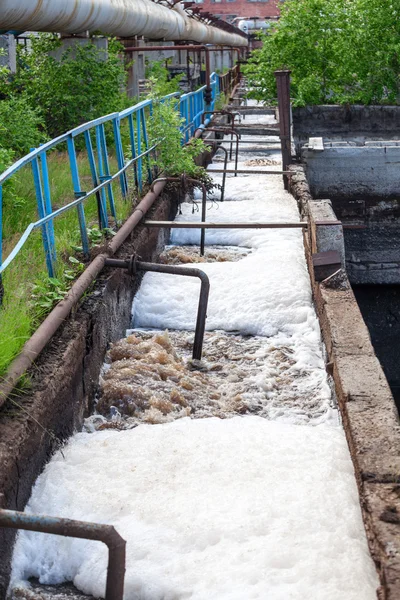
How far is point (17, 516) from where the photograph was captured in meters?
3.21

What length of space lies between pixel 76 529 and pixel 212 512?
1.21m

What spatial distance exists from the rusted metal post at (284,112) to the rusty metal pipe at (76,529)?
10.6 m

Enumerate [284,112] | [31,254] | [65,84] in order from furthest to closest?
[284,112] < [65,84] < [31,254]

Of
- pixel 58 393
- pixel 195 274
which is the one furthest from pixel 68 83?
pixel 58 393

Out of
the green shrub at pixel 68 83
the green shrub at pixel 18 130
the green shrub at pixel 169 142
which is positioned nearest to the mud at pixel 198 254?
the green shrub at pixel 169 142

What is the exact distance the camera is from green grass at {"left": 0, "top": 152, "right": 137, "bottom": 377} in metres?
4.75

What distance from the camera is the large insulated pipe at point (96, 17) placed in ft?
33.6

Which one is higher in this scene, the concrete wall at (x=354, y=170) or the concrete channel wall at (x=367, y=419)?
the concrete channel wall at (x=367, y=419)

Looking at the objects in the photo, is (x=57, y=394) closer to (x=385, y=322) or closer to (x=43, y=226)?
(x=43, y=226)

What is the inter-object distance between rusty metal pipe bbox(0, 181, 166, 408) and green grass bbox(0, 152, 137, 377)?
52 millimetres

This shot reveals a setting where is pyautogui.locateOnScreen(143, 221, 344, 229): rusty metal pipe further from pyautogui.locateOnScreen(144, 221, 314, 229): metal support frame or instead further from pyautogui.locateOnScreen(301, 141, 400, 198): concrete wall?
pyautogui.locateOnScreen(301, 141, 400, 198): concrete wall

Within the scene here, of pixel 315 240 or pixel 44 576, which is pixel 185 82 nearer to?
pixel 315 240

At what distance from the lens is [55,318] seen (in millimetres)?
5168

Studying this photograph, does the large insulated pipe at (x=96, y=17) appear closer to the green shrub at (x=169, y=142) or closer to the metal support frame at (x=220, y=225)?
the green shrub at (x=169, y=142)
